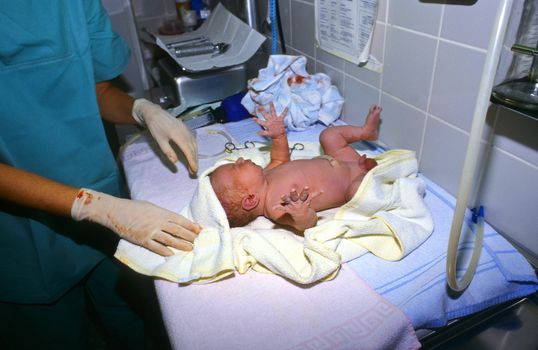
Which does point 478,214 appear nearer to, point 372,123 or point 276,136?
point 372,123

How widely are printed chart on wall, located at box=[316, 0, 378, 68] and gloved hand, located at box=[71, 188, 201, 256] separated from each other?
0.74 meters

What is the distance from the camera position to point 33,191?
887mm

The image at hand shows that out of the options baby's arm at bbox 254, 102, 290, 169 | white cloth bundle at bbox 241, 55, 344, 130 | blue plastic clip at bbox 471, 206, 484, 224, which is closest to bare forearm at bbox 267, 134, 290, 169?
baby's arm at bbox 254, 102, 290, 169

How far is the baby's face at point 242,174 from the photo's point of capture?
102 cm

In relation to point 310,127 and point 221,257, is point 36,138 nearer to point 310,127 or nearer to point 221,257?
point 221,257

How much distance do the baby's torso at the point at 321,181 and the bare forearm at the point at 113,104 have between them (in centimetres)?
62

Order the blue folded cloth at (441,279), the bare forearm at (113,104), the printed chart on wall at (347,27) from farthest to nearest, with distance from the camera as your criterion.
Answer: the bare forearm at (113,104)
the printed chart on wall at (347,27)
the blue folded cloth at (441,279)

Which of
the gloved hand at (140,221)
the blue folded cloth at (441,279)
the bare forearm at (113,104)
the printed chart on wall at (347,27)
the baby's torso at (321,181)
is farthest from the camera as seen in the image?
the bare forearm at (113,104)

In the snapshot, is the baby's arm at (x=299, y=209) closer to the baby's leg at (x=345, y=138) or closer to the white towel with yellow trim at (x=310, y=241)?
the white towel with yellow trim at (x=310, y=241)

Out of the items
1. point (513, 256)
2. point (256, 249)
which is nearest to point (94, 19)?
point (256, 249)

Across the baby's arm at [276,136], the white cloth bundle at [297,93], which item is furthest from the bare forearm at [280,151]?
the white cloth bundle at [297,93]

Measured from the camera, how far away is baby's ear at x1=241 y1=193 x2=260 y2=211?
0.99 meters

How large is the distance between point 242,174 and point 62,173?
54 centimetres

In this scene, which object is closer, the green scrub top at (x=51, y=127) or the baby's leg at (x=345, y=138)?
the green scrub top at (x=51, y=127)
